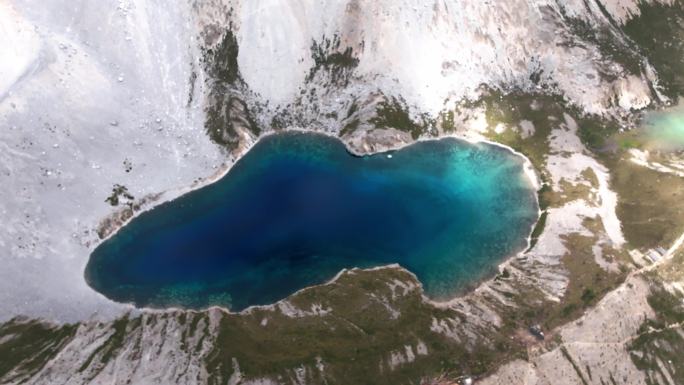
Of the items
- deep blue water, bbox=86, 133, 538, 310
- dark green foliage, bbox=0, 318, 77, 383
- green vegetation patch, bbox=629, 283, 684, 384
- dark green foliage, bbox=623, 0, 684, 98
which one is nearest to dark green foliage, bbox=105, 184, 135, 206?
deep blue water, bbox=86, 133, 538, 310

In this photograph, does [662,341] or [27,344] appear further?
[662,341]

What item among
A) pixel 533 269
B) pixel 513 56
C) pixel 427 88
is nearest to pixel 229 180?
pixel 427 88

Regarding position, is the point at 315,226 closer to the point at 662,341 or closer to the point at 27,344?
the point at 27,344

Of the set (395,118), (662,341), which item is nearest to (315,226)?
(395,118)

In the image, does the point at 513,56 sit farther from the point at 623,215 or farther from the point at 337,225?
the point at 337,225

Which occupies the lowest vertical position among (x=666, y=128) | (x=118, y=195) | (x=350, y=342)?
(x=350, y=342)

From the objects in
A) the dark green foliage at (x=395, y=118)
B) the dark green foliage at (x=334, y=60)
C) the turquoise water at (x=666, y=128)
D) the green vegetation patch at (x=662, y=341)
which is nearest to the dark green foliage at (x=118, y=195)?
the dark green foliage at (x=334, y=60)

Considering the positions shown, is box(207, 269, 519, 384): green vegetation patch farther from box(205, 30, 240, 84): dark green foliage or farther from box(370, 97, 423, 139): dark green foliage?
box(205, 30, 240, 84): dark green foliage
